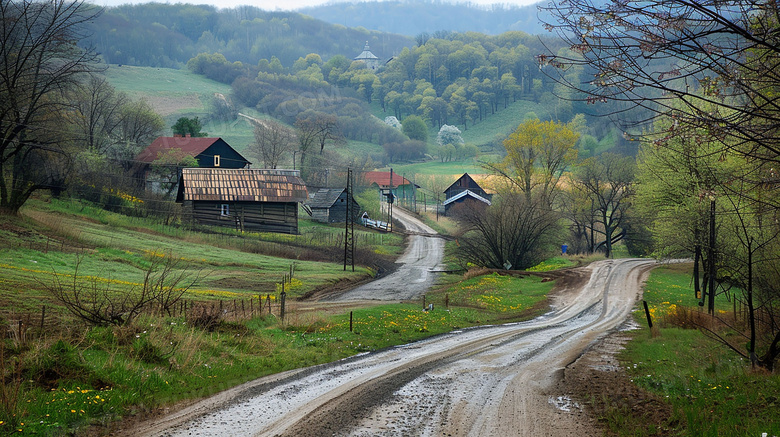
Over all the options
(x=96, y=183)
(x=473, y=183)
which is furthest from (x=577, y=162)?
(x=96, y=183)

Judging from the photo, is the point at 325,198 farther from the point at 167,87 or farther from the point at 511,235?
the point at 167,87

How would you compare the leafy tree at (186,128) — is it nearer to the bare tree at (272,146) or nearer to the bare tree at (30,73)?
the bare tree at (272,146)

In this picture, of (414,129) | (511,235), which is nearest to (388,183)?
(414,129)

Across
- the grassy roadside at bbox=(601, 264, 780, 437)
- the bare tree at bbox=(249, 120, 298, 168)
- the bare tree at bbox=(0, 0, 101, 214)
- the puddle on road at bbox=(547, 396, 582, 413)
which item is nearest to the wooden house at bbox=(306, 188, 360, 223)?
the bare tree at bbox=(249, 120, 298, 168)

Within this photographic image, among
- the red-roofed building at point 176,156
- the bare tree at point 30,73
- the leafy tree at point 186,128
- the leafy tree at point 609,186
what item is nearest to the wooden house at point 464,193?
the leafy tree at point 609,186

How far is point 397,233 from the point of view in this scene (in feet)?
251

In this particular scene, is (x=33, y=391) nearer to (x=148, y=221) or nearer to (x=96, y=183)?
(x=148, y=221)

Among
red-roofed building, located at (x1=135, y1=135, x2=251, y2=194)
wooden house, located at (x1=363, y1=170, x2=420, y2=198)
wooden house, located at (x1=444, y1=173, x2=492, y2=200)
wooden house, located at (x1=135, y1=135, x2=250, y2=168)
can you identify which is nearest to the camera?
red-roofed building, located at (x1=135, y1=135, x2=251, y2=194)

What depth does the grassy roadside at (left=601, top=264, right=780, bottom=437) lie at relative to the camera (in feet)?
26.6

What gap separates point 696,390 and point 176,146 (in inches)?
3229

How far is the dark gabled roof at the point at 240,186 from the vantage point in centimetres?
5922

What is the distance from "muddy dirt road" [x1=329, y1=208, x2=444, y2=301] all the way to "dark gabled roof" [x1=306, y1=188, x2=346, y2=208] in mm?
11010

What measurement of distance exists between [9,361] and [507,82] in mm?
190399

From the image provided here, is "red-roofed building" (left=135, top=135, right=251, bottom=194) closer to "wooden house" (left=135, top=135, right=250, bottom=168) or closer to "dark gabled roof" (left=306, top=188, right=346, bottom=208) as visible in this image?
"wooden house" (left=135, top=135, right=250, bottom=168)
